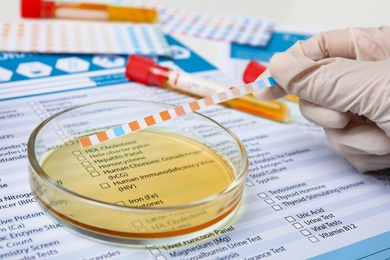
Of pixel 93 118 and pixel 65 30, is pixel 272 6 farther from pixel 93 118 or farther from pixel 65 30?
pixel 93 118

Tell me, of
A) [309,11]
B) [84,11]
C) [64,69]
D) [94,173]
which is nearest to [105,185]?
[94,173]

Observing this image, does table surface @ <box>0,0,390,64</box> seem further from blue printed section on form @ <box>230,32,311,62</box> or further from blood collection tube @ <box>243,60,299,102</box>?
blood collection tube @ <box>243,60,299,102</box>

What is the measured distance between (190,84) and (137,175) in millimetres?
343

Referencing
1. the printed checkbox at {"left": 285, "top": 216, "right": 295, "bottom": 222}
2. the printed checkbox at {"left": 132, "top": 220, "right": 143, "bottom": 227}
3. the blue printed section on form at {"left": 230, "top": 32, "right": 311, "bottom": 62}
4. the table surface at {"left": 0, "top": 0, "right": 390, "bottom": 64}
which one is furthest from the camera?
the table surface at {"left": 0, "top": 0, "right": 390, "bottom": 64}

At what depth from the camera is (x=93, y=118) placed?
0.84 meters

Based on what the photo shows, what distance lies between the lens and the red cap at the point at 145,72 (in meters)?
1.04

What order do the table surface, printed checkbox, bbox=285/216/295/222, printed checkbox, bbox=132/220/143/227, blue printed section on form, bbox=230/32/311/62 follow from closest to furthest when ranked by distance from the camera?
printed checkbox, bbox=132/220/143/227 < printed checkbox, bbox=285/216/295/222 < blue printed section on form, bbox=230/32/311/62 < the table surface

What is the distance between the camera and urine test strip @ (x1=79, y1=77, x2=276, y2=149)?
27.3 inches

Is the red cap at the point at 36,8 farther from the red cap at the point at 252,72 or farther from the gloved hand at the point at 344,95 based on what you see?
the gloved hand at the point at 344,95

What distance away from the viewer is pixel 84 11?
1.30 meters

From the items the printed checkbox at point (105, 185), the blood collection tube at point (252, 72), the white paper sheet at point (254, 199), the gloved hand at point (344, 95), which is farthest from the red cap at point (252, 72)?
the printed checkbox at point (105, 185)

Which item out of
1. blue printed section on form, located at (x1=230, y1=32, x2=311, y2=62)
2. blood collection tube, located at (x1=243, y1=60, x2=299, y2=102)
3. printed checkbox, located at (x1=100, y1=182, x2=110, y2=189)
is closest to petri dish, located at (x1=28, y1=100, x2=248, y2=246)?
printed checkbox, located at (x1=100, y1=182, x2=110, y2=189)

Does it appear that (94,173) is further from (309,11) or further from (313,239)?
(309,11)

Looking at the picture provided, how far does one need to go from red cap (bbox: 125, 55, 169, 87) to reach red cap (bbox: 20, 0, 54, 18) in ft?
1.12
